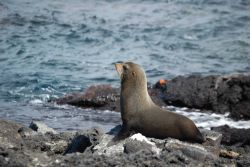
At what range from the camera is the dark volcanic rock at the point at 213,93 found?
39.5 ft

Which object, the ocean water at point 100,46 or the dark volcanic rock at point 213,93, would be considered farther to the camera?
the ocean water at point 100,46

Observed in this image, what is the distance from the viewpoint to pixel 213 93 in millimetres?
12352

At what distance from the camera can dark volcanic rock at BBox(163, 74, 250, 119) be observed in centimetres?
1203

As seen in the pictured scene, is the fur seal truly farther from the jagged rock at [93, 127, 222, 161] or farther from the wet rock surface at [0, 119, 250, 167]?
the jagged rock at [93, 127, 222, 161]

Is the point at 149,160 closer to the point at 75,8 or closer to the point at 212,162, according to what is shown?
the point at 212,162

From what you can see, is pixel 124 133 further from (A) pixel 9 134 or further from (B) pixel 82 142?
(A) pixel 9 134

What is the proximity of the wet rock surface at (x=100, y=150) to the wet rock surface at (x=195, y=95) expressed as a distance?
3.39 metres

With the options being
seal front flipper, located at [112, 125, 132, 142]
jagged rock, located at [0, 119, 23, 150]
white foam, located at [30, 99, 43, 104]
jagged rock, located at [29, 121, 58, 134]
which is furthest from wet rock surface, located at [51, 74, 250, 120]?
jagged rock, located at [0, 119, 23, 150]

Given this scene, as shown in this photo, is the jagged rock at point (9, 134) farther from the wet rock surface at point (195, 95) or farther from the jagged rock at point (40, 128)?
the wet rock surface at point (195, 95)

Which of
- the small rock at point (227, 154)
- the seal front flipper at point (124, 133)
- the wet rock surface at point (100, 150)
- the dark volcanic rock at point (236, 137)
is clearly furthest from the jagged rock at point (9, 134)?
the dark volcanic rock at point (236, 137)

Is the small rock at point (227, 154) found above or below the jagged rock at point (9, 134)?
below

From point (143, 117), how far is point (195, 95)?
15.4 ft

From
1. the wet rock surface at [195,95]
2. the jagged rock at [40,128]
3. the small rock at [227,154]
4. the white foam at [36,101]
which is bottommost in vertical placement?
the white foam at [36,101]

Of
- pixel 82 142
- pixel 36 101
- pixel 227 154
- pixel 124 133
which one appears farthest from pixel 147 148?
Answer: pixel 36 101
